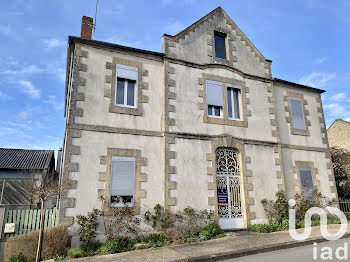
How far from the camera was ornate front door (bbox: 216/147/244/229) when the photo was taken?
9.71 metres

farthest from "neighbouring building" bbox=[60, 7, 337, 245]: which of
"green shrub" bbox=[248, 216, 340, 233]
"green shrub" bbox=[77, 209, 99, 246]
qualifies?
"green shrub" bbox=[248, 216, 340, 233]

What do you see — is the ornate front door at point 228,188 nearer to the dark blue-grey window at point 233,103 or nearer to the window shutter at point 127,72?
the dark blue-grey window at point 233,103

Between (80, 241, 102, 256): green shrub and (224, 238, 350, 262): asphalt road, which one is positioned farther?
(80, 241, 102, 256): green shrub

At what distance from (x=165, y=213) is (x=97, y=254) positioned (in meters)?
2.40

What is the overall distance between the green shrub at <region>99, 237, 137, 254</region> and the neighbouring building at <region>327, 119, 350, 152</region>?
19.0m

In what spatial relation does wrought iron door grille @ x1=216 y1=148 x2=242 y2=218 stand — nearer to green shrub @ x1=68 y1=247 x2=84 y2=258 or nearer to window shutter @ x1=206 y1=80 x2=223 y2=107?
window shutter @ x1=206 y1=80 x2=223 y2=107

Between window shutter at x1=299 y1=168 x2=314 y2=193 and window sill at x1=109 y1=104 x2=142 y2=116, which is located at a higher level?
window sill at x1=109 y1=104 x2=142 y2=116

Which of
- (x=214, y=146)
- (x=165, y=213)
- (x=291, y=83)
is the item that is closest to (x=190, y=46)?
(x=214, y=146)

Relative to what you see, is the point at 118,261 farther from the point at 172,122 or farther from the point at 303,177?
the point at 303,177

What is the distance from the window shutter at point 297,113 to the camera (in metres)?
12.6

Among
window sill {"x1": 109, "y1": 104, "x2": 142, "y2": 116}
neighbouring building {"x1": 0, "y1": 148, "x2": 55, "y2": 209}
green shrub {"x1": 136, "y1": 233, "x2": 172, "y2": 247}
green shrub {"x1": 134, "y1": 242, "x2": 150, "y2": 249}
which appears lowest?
green shrub {"x1": 134, "y1": 242, "x2": 150, "y2": 249}

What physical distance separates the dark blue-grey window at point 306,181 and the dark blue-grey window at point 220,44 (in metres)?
6.36

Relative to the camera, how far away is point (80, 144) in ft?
27.0

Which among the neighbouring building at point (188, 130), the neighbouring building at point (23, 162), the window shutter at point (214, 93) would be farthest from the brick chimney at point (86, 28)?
the neighbouring building at point (23, 162)
